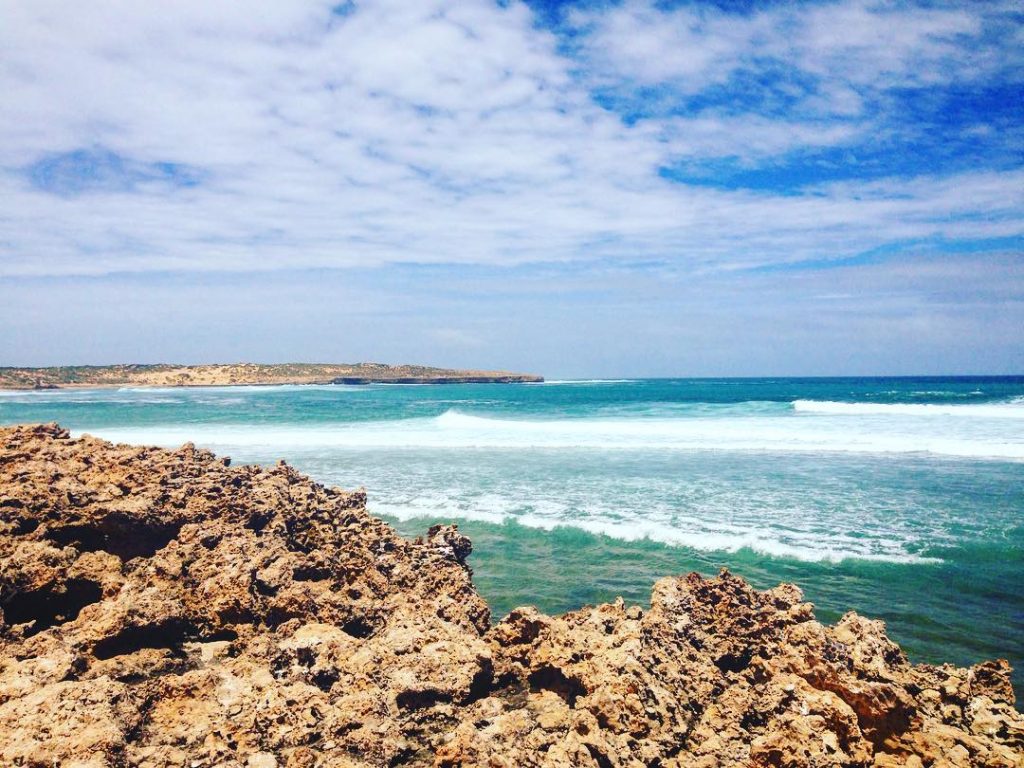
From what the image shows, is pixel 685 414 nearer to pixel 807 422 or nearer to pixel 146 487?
pixel 807 422

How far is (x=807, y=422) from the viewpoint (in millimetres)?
34625

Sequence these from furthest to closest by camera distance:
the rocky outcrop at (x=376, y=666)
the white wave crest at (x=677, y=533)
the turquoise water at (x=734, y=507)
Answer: the white wave crest at (x=677, y=533), the turquoise water at (x=734, y=507), the rocky outcrop at (x=376, y=666)

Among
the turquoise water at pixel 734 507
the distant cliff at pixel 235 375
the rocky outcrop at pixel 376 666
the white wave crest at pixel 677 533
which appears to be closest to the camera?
the rocky outcrop at pixel 376 666

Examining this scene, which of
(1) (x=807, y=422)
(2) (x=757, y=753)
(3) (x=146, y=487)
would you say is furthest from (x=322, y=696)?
(1) (x=807, y=422)

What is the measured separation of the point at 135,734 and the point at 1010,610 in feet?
29.8

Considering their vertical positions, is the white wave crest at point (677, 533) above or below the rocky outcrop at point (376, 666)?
below

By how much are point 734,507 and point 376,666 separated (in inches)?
434

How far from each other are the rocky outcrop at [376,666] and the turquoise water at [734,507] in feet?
9.60

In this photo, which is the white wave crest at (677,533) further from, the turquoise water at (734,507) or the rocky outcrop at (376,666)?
the rocky outcrop at (376,666)

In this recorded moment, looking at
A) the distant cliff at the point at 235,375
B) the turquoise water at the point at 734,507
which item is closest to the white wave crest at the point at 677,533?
the turquoise water at the point at 734,507

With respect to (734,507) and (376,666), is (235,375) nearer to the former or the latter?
(734,507)

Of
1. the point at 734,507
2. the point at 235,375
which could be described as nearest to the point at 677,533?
the point at 734,507

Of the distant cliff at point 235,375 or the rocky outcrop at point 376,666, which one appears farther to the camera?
the distant cliff at point 235,375

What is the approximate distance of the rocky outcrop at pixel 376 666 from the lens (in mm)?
3145
